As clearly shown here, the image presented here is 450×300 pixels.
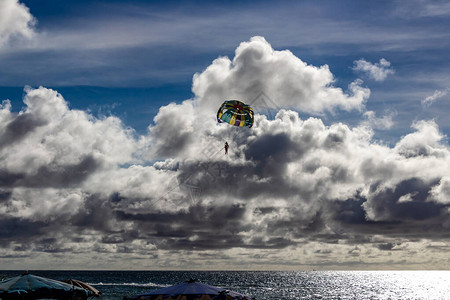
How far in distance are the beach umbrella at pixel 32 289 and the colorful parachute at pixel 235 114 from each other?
2951 centimetres

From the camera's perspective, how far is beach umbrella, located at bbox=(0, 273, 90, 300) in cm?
2295

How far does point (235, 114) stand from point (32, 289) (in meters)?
32.5

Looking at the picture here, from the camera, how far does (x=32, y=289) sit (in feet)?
76.5

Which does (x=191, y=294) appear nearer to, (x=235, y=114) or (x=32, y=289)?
(x=32, y=289)

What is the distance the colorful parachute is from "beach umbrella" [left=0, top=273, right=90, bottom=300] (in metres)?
29.5

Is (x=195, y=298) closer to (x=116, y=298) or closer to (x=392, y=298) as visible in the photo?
(x=116, y=298)

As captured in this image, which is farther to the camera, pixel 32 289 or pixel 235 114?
pixel 235 114

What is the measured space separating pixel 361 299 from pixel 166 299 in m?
110

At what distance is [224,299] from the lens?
21.9m

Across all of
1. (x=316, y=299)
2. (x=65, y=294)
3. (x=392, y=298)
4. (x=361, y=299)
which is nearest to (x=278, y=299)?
(x=316, y=299)

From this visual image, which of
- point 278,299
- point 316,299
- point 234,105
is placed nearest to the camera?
point 234,105

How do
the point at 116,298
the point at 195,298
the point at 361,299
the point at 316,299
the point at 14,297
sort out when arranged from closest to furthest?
1. the point at 195,298
2. the point at 14,297
3. the point at 116,298
4. the point at 316,299
5. the point at 361,299

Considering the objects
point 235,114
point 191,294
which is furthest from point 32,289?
point 235,114

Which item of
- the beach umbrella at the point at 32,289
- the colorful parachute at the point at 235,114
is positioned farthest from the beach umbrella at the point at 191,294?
the colorful parachute at the point at 235,114
